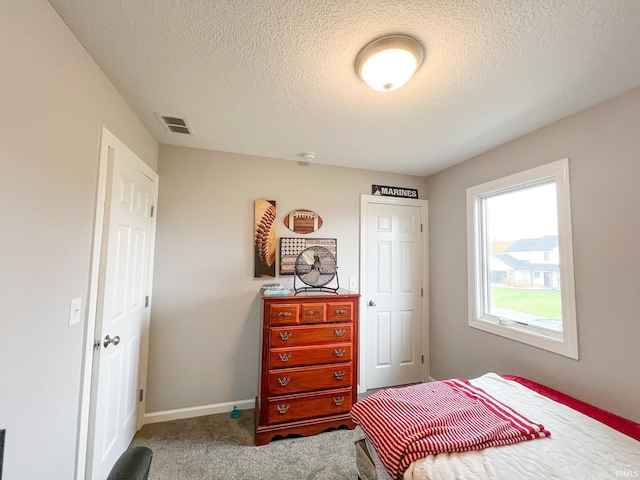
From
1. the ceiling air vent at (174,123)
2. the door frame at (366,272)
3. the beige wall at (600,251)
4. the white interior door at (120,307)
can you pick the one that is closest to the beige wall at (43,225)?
the white interior door at (120,307)

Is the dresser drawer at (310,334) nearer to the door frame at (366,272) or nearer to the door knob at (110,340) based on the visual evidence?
the door frame at (366,272)

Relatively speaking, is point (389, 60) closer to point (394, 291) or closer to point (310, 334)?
point (310, 334)

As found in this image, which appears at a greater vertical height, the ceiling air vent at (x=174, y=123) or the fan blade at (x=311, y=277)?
the ceiling air vent at (x=174, y=123)

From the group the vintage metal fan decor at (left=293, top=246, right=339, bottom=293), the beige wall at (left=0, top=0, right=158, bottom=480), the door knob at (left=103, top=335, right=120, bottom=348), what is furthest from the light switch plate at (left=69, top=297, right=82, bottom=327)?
the vintage metal fan decor at (left=293, top=246, right=339, bottom=293)

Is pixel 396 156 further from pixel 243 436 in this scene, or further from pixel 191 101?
pixel 243 436

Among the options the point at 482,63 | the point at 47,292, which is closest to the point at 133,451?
the point at 47,292

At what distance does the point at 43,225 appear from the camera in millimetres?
1029

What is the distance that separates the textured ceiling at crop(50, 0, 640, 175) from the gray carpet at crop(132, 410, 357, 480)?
2409mm

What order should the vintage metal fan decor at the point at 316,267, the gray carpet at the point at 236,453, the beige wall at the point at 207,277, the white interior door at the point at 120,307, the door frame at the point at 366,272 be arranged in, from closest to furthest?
the white interior door at the point at 120,307
the gray carpet at the point at 236,453
the beige wall at the point at 207,277
the vintage metal fan decor at the point at 316,267
the door frame at the point at 366,272

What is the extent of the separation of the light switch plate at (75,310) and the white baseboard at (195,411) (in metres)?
1.48

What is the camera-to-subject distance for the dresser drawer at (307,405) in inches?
78.6

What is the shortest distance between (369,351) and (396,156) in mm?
2061

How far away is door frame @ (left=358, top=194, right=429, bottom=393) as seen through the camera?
2.82 metres

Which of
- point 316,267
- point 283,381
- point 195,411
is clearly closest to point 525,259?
point 316,267
